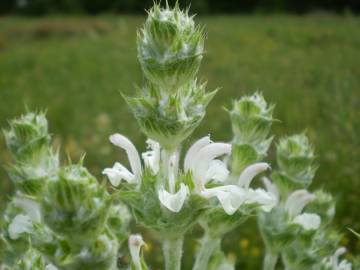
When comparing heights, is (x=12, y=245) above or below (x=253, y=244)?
above

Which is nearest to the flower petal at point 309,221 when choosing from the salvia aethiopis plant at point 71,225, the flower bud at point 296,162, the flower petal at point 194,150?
the flower bud at point 296,162

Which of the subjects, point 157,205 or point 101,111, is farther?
point 101,111

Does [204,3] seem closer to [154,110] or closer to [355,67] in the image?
A: [355,67]

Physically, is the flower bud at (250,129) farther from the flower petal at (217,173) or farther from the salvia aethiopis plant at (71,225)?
the salvia aethiopis plant at (71,225)

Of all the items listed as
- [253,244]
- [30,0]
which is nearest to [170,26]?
[253,244]

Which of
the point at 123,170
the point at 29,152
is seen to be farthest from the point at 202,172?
the point at 29,152

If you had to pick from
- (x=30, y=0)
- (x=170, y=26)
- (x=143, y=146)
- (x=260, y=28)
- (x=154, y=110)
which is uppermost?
(x=170, y=26)
